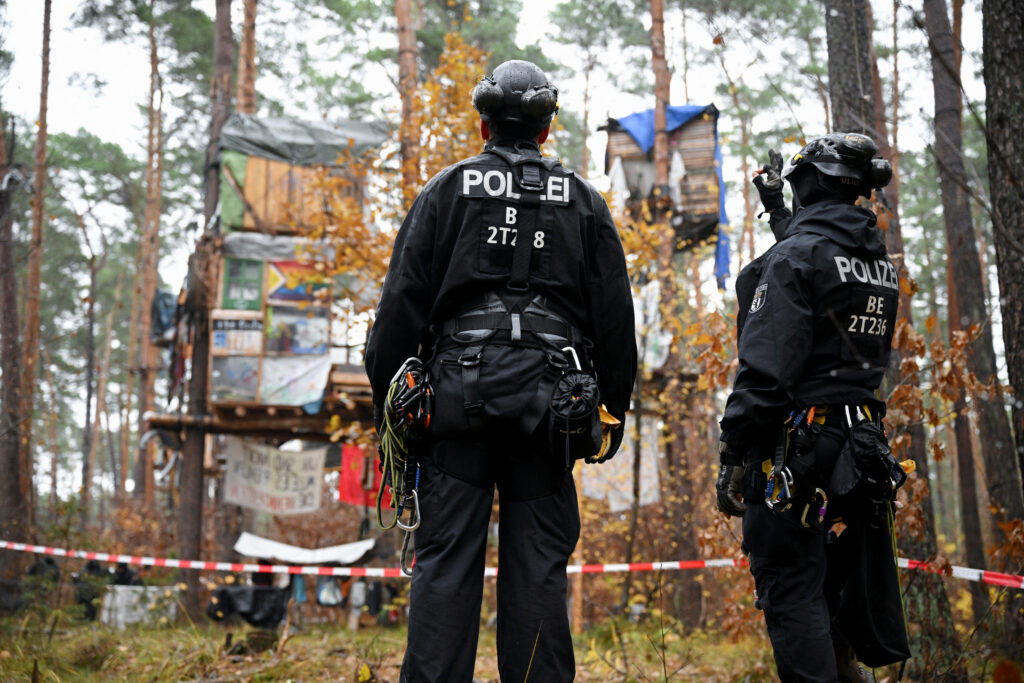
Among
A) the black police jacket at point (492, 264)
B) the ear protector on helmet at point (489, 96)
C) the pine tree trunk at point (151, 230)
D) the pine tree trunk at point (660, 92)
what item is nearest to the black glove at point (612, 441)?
the black police jacket at point (492, 264)

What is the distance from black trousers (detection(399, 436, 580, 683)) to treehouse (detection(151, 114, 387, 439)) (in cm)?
1071

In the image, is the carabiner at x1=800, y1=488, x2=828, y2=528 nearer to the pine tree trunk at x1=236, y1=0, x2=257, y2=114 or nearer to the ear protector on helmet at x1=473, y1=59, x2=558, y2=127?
the ear protector on helmet at x1=473, y1=59, x2=558, y2=127

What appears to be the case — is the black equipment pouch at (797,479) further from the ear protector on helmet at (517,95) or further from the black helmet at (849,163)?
the ear protector on helmet at (517,95)

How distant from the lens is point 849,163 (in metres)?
4.04

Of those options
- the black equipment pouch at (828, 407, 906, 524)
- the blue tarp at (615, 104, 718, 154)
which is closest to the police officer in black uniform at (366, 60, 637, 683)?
the black equipment pouch at (828, 407, 906, 524)

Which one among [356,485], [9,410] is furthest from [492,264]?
[356,485]

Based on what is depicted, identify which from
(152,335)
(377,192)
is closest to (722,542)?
(377,192)

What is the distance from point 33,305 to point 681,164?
12173mm

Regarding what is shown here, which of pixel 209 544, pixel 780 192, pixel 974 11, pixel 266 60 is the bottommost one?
pixel 209 544

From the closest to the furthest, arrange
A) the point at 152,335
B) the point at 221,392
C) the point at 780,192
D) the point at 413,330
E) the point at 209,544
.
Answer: the point at 413,330 < the point at 780,192 < the point at 221,392 < the point at 152,335 < the point at 209,544

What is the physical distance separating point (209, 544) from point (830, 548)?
2136 centimetres

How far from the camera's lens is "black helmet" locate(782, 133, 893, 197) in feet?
13.2

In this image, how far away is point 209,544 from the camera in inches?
899

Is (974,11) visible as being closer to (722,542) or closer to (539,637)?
(539,637)
